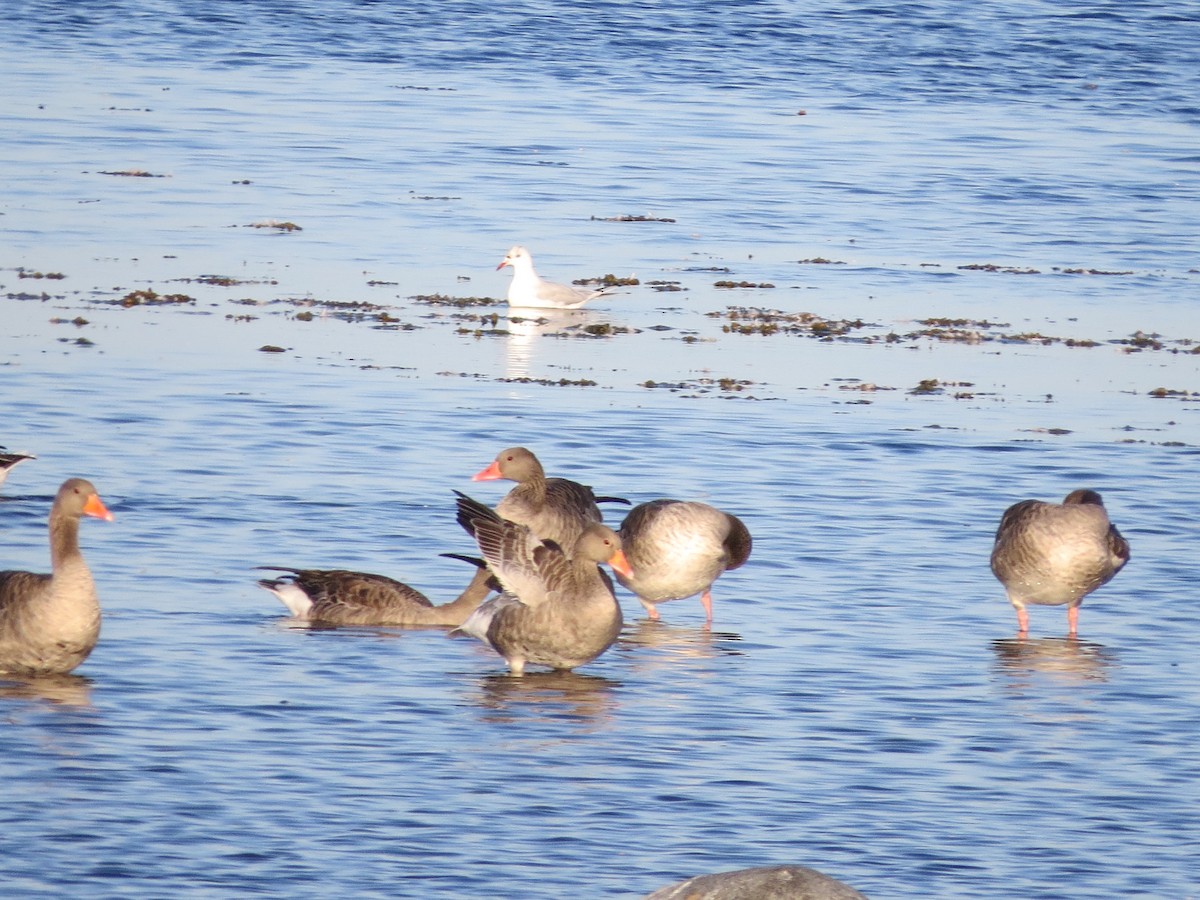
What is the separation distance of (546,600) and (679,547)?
1.53 meters

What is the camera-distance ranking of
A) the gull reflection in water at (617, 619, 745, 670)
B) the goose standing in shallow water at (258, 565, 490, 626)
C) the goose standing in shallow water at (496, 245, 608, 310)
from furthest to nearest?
the goose standing in shallow water at (496, 245, 608, 310), the goose standing in shallow water at (258, 565, 490, 626), the gull reflection in water at (617, 619, 745, 670)

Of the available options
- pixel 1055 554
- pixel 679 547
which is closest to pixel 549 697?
pixel 679 547

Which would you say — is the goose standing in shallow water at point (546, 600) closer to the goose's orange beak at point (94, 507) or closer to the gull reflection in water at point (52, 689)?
the goose's orange beak at point (94, 507)

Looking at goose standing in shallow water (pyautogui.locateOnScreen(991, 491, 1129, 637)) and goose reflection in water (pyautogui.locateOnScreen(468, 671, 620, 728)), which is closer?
goose reflection in water (pyautogui.locateOnScreen(468, 671, 620, 728))

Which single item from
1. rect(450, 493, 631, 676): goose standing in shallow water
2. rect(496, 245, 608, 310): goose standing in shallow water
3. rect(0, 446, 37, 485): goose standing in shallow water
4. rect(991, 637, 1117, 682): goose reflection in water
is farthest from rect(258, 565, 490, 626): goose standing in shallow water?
rect(496, 245, 608, 310): goose standing in shallow water

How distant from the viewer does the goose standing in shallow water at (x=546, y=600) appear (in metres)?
12.0

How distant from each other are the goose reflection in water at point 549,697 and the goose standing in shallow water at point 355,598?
923mm

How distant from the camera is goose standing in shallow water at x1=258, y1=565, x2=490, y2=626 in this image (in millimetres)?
12961

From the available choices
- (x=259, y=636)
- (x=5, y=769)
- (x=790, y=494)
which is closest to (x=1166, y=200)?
(x=790, y=494)

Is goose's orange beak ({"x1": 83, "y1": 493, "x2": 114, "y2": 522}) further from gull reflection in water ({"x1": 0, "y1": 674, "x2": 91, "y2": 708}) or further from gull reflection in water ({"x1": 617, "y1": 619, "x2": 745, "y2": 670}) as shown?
gull reflection in water ({"x1": 617, "y1": 619, "x2": 745, "y2": 670})

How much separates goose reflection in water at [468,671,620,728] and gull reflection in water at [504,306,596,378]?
29.7 feet

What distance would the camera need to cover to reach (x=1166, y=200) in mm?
32750

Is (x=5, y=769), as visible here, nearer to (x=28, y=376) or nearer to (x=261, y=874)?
(x=261, y=874)

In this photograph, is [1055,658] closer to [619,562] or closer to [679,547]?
[679,547]
